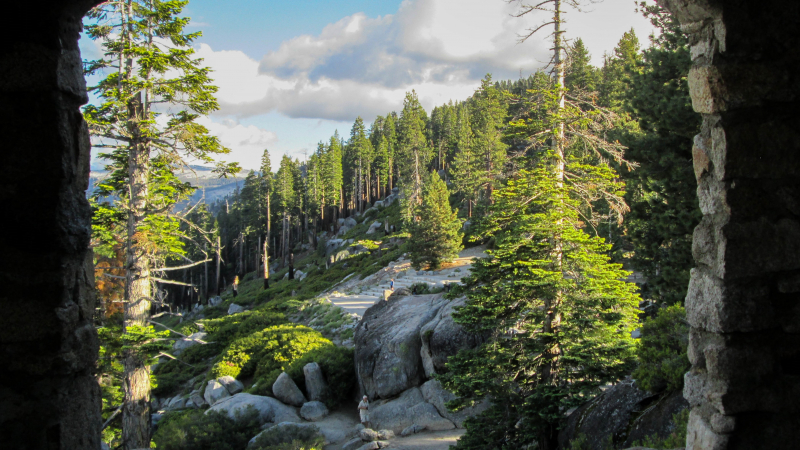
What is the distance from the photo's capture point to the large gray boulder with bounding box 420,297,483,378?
14.4 metres

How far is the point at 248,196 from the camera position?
71.9 metres

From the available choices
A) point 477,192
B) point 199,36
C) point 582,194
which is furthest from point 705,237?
point 477,192

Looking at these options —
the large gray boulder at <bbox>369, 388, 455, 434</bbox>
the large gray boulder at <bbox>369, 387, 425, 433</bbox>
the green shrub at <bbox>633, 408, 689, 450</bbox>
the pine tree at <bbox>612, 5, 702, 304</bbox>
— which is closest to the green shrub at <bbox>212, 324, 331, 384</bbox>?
the large gray boulder at <bbox>369, 387, 425, 433</bbox>

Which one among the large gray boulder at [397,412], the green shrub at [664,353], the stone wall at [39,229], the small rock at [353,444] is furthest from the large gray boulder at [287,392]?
the stone wall at [39,229]

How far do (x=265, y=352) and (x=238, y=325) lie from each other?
6.24 meters

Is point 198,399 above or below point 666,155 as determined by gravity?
below

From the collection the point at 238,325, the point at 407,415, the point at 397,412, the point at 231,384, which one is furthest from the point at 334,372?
the point at 238,325

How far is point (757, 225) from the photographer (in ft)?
11.5

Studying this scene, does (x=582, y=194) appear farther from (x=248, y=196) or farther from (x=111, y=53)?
(x=248, y=196)

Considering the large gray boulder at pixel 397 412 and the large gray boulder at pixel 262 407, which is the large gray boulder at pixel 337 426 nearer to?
the large gray boulder at pixel 397 412

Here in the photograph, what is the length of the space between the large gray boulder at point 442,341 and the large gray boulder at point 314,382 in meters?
4.28

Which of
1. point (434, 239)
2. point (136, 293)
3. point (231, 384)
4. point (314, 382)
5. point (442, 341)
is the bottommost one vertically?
point (231, 384)

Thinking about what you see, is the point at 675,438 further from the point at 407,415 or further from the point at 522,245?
the point at 407,415

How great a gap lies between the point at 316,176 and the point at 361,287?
39564 millimetres
